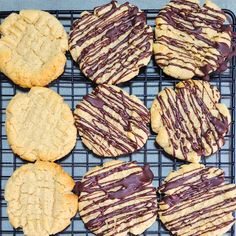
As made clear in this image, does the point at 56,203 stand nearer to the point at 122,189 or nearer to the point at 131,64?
the point at 122,189

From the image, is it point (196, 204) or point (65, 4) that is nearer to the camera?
point (196, 204)

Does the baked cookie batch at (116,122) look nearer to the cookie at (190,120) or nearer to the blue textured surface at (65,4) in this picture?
the cookie at (190,120)

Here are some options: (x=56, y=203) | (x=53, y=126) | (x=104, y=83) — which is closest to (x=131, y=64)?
(x=104, y=83)

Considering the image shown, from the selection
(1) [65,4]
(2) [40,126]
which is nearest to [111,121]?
(2) [40,126]

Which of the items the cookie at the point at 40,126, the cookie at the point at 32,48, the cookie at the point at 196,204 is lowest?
the cookie at the point at 196,204

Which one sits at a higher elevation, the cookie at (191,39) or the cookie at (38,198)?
the cookie at (191,39)

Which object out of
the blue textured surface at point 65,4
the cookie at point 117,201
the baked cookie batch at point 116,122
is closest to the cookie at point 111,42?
the baked cookie batch at point 116,122

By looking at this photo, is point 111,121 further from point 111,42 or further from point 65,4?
point 65,4

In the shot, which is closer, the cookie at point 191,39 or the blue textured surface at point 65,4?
the cookie at point 191,39
